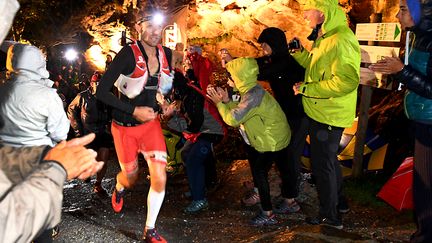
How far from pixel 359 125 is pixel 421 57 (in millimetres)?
2494

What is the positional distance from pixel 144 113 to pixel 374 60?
3024 mm

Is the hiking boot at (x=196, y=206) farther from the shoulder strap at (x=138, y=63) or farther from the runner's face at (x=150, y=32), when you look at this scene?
the runner's face at (x=150, y=32)

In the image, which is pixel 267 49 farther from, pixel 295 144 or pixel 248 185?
pixel 248 185

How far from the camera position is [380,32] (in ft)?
16.2

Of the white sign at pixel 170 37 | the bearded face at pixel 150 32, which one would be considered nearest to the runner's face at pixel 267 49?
the bearded face at pixel 150 32

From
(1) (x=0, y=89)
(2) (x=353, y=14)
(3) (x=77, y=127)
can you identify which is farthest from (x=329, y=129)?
(2) (x=353, y=14)

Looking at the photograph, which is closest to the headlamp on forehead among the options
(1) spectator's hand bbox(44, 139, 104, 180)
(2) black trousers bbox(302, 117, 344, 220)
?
(2) black trousers bbox(302, 117, 344, 220)

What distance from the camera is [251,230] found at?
15.1ft

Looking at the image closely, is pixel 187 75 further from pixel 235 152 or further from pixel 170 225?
pixel 235 152

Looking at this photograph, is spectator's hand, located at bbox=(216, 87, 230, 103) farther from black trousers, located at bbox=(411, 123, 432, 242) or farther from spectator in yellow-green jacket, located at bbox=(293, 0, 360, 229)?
black trousers, located at bbox=(411, 123, 432, 242)

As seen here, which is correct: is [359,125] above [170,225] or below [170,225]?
above

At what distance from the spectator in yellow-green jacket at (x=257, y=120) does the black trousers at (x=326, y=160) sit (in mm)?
470

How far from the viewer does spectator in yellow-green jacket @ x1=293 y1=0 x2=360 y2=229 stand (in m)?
3.81

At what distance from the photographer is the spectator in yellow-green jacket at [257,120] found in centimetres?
436
